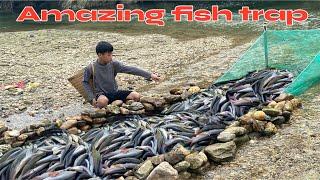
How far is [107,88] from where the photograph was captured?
36.4ft

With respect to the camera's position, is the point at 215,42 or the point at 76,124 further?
the point at 215,42

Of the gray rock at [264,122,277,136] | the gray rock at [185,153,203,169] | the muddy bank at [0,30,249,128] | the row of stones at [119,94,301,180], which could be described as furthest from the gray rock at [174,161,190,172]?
the muddy bank at [0,30,249,128]

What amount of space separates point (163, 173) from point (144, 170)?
31cm

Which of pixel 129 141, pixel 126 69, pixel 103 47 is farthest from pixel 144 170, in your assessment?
pixel 126 69

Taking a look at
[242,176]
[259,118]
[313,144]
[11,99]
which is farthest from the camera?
[11,99]

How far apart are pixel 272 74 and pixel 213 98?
2.08 meters

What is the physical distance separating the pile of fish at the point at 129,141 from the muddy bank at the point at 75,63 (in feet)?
11.4

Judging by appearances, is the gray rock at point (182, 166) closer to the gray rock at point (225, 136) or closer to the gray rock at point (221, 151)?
the gray rock at point (221, 151)

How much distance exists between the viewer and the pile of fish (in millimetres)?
7586

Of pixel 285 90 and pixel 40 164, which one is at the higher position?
pixel 285 90

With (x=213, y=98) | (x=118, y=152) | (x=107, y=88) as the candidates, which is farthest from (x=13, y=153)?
(x=213, y=98)

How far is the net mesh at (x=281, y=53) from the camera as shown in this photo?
1297 centimetres

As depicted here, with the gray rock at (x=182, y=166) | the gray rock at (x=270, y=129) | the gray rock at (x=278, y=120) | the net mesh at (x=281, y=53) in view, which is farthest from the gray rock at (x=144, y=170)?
the net mesh at (x=281, y=53)

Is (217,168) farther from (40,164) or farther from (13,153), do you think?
(13,153)
